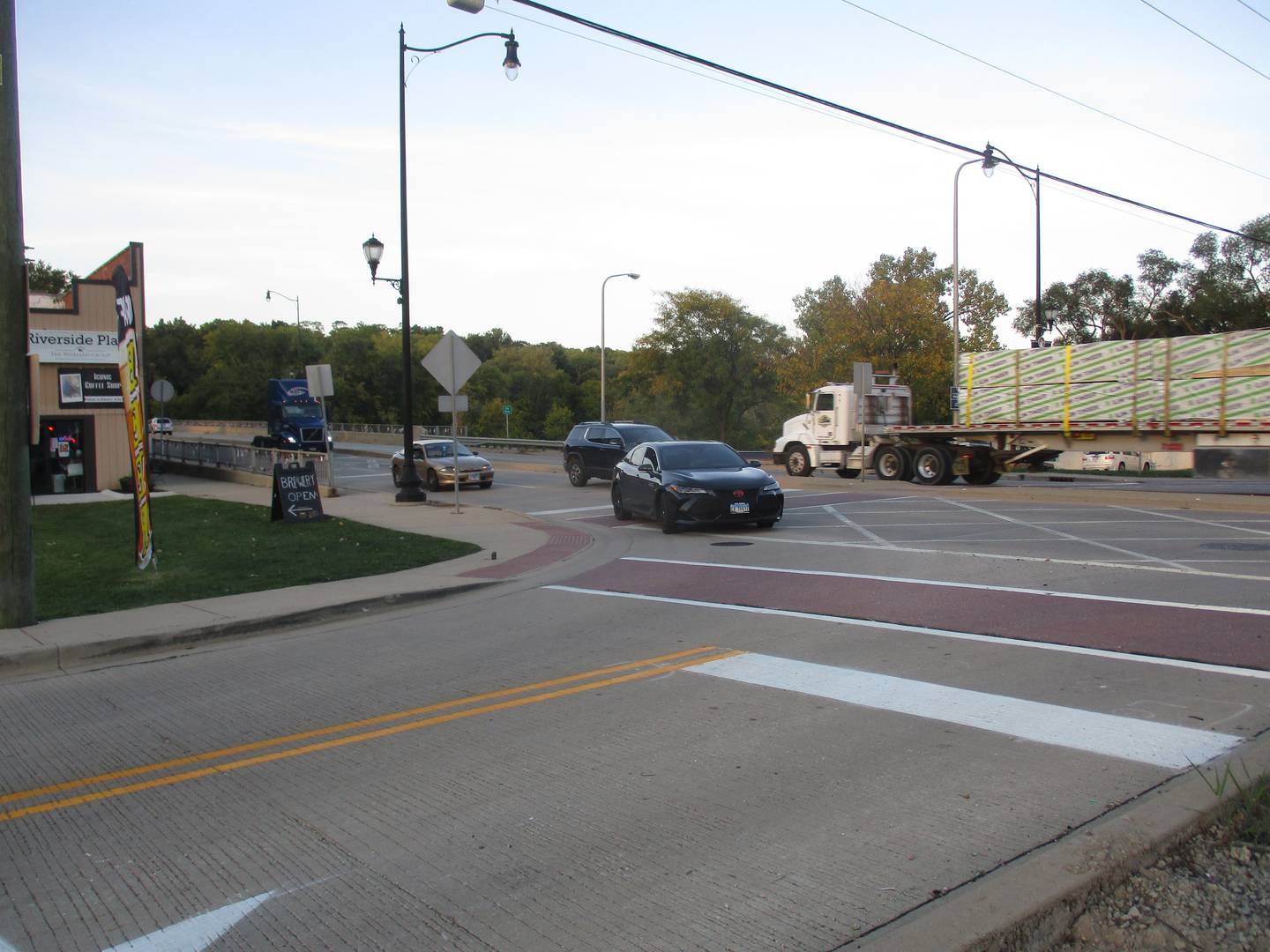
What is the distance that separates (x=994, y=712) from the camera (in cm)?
630

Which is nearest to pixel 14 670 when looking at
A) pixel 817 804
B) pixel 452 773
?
pixel 452 773

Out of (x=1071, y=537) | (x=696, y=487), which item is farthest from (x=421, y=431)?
(x=1071, y=537)

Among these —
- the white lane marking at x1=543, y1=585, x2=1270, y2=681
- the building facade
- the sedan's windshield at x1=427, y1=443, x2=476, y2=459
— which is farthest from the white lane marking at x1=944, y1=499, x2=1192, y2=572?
the building facade

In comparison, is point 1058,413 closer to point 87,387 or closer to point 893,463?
point 893,463

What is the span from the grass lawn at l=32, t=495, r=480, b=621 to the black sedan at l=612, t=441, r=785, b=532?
349 cm

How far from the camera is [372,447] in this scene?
54812mm

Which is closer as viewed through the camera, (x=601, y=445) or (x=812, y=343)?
(x=601, y=445)

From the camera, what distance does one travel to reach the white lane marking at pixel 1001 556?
11.2m

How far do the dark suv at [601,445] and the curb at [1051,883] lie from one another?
73.5ft

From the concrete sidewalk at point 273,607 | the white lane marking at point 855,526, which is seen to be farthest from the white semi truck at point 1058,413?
the concrete sidewalk at point 273,607

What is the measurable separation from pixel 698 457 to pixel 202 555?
831 cm

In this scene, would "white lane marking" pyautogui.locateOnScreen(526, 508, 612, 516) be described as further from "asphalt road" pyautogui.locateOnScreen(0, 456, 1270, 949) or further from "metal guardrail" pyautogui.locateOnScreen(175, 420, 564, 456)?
"metal guardrail" pyautogui.locateOnScreen(175, 420, 564, 456)

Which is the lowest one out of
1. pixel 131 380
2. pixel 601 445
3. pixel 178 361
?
pixel 601 445

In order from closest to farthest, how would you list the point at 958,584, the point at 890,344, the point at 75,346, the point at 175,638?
the point at 175,638 → the point at 958,584 → the point at 75,346 → the point at 890,344
